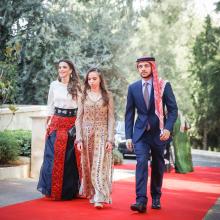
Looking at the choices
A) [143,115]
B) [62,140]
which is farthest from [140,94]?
[62,140]

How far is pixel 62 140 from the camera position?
8078 millimetres

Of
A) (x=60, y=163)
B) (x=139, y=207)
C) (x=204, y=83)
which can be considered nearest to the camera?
(x=139, y=207)

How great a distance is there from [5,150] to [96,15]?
16.8 metres

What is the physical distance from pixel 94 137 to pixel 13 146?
378 centimetres

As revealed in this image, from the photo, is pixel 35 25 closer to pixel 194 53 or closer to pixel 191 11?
pixel 194 53

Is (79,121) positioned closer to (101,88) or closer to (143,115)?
(101,88)

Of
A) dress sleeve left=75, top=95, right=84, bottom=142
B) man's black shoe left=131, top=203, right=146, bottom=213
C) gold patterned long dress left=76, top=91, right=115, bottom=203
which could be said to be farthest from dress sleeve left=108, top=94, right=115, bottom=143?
man's black shoe left=131, top=203, right=146, bottom=213

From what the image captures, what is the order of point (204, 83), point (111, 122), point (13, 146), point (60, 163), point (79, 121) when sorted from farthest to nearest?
point (204, 83), point (13, 146), point (60, 163), point (79, 121), point (111, 122)

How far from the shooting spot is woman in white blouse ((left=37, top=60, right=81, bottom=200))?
7.96 m

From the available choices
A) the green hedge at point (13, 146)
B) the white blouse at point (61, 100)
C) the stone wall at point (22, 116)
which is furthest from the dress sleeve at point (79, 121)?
the stone wall at point (22, 116)

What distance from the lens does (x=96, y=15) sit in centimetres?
2670

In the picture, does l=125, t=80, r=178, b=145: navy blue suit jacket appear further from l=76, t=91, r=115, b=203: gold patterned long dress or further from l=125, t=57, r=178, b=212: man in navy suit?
l=76, t=91, r=115, b=203: gold patterned long dress

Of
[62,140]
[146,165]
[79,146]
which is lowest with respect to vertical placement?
[146,165]

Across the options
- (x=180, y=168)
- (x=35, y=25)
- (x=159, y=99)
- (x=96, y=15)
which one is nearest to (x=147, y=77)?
(x=159, y=99)
